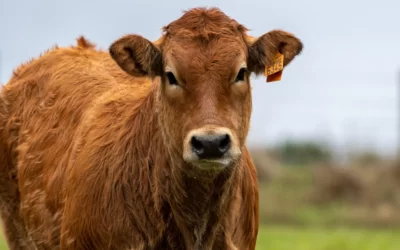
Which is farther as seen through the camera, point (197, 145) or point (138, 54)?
point (138, 54)

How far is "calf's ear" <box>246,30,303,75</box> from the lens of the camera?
7473 millimetres

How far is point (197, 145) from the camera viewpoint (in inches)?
259

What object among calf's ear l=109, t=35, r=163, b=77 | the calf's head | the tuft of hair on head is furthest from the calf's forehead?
the tuft of hair on head

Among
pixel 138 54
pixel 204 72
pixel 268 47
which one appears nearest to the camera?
pixel 204 72

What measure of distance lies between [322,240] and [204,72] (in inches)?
479

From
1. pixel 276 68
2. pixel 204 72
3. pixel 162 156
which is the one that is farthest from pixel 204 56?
pixel 162 156

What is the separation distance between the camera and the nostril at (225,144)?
21.4 feet

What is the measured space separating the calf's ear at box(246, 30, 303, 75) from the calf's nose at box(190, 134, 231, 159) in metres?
1.15

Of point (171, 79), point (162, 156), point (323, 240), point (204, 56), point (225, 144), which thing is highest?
point (204, 56)

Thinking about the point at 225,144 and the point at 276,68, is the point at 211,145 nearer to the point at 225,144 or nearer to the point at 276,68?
the point at 225,144

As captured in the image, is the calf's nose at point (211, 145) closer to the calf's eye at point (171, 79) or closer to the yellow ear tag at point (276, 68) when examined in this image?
the calf's eye at point (171, 79)

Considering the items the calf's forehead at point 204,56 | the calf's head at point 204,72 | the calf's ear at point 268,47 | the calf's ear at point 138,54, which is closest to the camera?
the calf's head at point 204,72

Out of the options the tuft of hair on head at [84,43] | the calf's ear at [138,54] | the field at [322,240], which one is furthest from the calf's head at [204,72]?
the field at [322,240]

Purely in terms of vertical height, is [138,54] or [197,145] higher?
[138,54]
